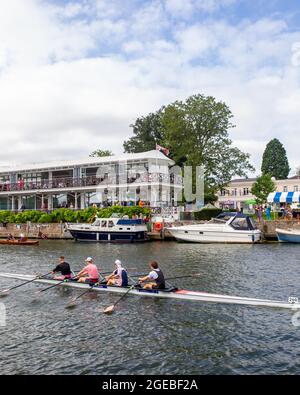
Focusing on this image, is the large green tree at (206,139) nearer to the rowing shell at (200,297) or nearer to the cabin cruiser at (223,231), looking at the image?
the cabin cruiser at (223,231)

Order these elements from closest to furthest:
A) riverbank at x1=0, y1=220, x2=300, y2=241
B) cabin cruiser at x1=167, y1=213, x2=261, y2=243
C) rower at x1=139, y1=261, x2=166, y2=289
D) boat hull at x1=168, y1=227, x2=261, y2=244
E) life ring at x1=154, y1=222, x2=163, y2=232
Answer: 1. rower at x1=139, y1=261, x2=166, y2=289
2. boat hull at x1=168, y1=227, x2=261, y2=244
3. cabin cruiser at x1=167, y1=213, x2=261, y2=243
4. riverbank at x1=0, y1=220, x2=300, y2=241
5. life ring at x1=154, y1=222, x2=163, y2=232

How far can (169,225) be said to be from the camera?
5134 cm

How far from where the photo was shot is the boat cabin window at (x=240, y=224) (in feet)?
152

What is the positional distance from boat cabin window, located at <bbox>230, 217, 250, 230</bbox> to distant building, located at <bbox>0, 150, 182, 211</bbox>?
12.1m

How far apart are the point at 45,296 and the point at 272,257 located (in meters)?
19.7

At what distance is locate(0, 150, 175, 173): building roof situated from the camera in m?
58.5

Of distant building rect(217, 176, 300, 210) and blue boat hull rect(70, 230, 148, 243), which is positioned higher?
distant building rect(217, 176, 300, 210)

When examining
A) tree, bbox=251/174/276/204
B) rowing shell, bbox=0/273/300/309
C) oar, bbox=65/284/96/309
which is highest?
tree, bbox=251/174/276/204

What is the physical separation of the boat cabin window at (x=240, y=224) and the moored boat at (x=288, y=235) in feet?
11.4

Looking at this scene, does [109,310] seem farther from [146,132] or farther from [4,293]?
[146,132]

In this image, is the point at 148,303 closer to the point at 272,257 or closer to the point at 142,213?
the point at 272,257

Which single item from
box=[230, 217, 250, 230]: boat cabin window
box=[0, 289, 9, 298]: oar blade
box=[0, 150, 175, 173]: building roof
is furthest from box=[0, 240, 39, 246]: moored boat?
box=[0, 289, 9, 298]: oar blade

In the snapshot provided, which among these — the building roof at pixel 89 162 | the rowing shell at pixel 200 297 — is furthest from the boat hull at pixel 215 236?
the rowing shell at pixel 200 297

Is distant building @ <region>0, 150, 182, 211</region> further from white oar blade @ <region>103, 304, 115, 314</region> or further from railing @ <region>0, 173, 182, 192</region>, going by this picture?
white oar blade @ <region>103, 304, 115, 314</region>
